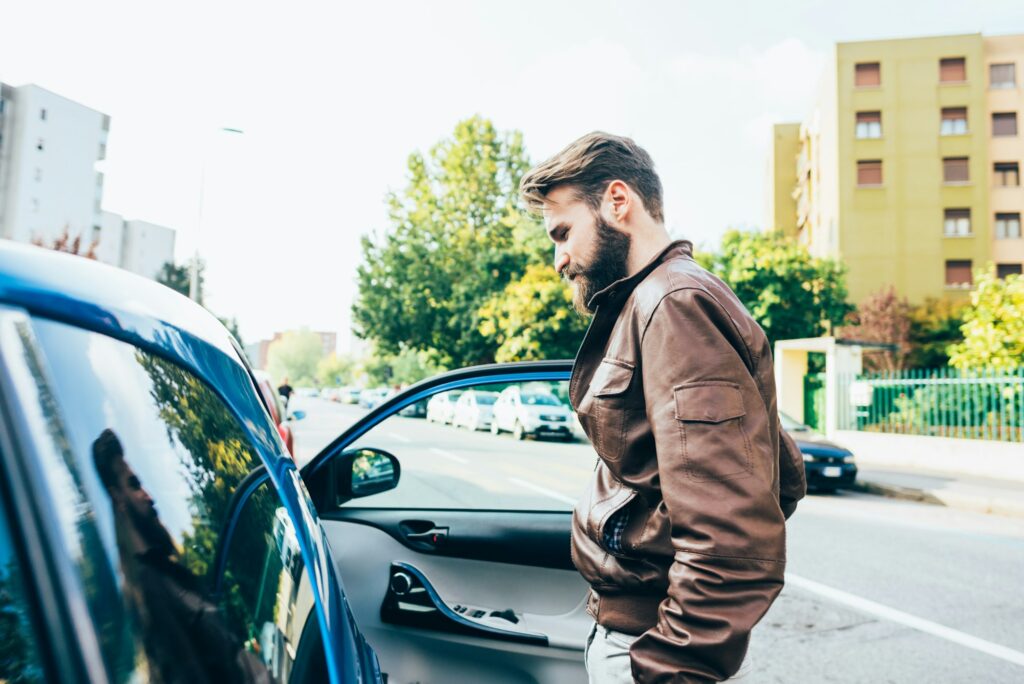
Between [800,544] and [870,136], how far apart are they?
123 ft

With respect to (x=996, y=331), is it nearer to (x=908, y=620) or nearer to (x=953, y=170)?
(x=908, y=620)

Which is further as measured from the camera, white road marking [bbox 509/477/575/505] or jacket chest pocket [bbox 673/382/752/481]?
white road marking [bbox 509/477/575/505]

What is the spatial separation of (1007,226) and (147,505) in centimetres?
4527

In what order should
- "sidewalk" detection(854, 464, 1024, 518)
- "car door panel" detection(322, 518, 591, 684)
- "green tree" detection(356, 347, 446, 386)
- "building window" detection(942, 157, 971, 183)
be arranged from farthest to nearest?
"green tree" detection(356, 347, 446, 386), "building window" detection(942, 157, 971, 183), "sidewalk" detection(854, 464, 1024, 518), "car door panel" detection(322, 518, 591, 684)

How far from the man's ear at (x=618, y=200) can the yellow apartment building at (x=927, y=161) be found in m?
40.4

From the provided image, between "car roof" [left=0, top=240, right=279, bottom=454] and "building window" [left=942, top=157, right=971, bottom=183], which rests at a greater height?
"building window" [left=942, top=157, right=971, bottom=183]

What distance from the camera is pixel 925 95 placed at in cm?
3762

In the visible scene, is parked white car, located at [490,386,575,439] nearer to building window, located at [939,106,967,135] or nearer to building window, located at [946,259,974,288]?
building window, located at [946,259,974,288]

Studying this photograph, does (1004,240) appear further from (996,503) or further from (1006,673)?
(1006,673)

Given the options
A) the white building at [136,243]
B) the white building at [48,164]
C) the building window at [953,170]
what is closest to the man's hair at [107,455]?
the building window at [953,170]

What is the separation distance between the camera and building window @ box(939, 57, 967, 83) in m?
37.3

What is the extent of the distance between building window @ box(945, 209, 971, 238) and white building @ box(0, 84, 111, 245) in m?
58.7

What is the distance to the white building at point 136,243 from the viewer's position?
74.7 meters

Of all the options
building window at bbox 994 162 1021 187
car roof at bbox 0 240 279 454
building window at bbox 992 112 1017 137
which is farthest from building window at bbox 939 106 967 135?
car roof at bbox 0 240 279 454
